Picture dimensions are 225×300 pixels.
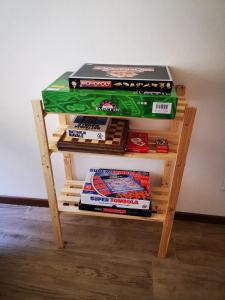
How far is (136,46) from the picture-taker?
3.05 feet

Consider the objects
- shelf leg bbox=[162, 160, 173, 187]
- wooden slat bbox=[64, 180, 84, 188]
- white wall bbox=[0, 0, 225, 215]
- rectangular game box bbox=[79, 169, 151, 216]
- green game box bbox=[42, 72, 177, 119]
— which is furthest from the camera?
wooden slat bbox=[64, 180, 84, 188]

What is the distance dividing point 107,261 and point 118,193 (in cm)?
40

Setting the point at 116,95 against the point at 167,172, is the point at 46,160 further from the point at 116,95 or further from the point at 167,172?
the point at 167,172

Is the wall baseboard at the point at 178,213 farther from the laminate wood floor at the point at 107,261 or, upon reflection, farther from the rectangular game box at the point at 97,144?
the rectangular game box at the point at 97,144

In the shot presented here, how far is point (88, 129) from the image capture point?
92 cm

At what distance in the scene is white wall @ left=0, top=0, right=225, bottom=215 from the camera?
0.86 m

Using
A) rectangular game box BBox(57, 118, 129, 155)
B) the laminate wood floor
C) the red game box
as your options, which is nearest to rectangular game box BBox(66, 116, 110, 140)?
rectangular game box BBox(57, 118, 129, 155)

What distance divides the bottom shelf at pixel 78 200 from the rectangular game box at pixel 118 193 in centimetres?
3

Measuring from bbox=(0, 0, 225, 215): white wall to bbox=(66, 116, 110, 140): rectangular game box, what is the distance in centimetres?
27

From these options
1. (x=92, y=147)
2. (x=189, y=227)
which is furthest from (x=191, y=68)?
(x=189, y=227)

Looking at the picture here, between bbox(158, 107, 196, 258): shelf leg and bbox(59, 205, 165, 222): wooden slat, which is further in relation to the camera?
bbox(59, 205, 165, 222): wooden slat

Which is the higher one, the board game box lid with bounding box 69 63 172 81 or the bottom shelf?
the board game box lid with bounding box 69 63 172 81

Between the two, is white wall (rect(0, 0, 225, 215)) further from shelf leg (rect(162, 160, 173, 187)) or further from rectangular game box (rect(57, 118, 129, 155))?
rectangular game box (rect(57, 118, 129, 155))

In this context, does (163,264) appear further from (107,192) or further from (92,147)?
(92,147)
